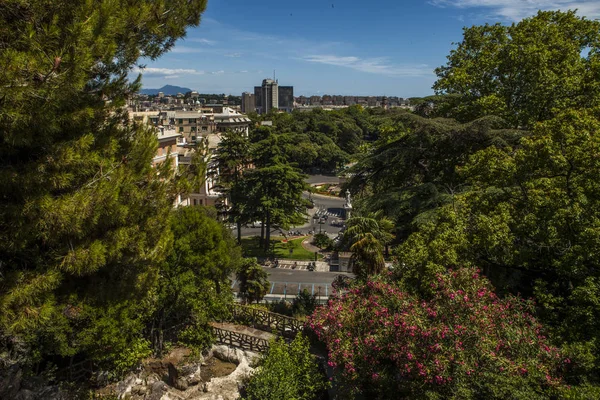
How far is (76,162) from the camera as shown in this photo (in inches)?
275

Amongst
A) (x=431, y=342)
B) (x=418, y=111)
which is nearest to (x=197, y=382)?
(x=431, y=342)

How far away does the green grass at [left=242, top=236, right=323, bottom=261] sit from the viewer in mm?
35281

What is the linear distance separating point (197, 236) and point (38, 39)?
829cm

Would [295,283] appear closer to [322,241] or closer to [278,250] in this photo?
[278,250]

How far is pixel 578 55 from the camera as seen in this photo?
2112 centimetres

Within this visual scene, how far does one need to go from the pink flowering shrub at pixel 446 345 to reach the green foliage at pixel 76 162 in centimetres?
514

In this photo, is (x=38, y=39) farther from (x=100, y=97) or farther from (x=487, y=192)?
(x=487, y=192)

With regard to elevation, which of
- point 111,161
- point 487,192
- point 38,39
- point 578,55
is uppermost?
point 578,55

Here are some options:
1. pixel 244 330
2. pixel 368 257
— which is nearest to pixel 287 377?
pixel 244 330

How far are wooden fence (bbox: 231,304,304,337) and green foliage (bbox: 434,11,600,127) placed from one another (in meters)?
12.6

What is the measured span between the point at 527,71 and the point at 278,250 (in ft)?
78.0

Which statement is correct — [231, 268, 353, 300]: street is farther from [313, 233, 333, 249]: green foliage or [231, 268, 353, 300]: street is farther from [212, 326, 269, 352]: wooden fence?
[212, 326, 269, 352]: wooden fence

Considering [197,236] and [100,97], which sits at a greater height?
[100,97]

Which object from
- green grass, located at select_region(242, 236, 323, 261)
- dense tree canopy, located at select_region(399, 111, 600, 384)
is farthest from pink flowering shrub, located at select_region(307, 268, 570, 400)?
green grass, located at select_region(242, 236, 323, 261)
